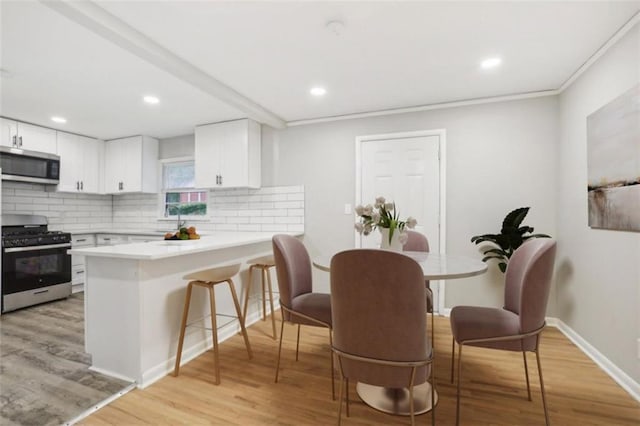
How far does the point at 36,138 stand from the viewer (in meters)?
3.97

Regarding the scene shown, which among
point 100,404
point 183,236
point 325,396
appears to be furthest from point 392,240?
point 100,404

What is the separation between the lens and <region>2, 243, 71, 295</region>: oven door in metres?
3.40

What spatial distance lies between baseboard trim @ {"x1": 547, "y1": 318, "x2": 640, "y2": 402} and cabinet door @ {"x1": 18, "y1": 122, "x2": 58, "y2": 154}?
623cm

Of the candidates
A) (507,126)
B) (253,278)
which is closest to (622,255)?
(507,126)

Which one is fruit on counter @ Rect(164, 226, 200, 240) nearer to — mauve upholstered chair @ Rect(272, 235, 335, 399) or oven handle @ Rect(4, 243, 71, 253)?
mauve upholstered chair @ Rect(272, 235, 335, 399)

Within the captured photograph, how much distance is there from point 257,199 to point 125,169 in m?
2.21

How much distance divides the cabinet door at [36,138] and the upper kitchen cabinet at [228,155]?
76.9 inches

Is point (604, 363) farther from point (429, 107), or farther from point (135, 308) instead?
point (135, 308)

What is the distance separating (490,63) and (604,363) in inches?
94.4

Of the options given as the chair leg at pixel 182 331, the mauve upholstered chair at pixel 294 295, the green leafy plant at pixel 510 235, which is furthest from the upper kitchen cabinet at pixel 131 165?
the green leafy plant at pixel 510 235

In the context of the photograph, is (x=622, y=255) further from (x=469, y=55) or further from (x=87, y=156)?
(x=87, y=156)

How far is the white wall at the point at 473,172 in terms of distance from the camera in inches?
120

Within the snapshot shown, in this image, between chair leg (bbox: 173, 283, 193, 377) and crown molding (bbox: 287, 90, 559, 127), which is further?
crown molding (bbox: 287, 90, 559, 127)

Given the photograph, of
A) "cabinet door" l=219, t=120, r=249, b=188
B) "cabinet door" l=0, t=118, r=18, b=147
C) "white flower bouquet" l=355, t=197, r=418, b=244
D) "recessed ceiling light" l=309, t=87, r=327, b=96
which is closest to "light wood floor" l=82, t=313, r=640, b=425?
"white flower bouquet" l=355, t=197, r=418, b=244
